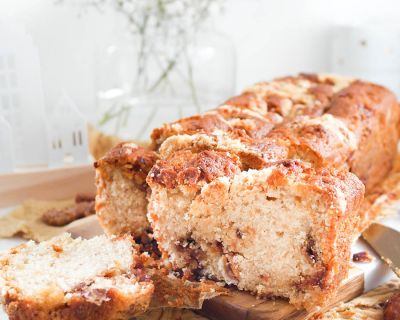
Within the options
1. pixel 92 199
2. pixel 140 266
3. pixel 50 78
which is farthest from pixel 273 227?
pixel 50 78

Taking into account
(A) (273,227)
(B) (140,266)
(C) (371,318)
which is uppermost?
(A) (273,227)

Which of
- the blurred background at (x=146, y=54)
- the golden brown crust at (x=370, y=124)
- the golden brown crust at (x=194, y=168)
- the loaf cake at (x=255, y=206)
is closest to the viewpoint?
the loaf cake at (x=255, y=206)

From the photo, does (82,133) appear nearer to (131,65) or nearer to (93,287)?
(131,65)

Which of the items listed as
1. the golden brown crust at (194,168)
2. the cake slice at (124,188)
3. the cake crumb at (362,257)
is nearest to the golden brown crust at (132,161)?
the cake slice at (124,188)

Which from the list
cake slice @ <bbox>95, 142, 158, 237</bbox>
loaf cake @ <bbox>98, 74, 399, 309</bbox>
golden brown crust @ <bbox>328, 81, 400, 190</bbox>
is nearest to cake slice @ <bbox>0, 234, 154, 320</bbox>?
loaf cake @ <bbox>98, 74, 399, 309</bbox>

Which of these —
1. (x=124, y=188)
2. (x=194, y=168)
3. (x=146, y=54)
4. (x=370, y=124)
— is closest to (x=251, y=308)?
(x=194, y=168)

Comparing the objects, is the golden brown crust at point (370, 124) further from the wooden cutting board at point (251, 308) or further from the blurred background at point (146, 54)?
the blurred background at point (146, 54)

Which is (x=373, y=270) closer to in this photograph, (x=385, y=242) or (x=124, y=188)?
(x=385, y=242)
